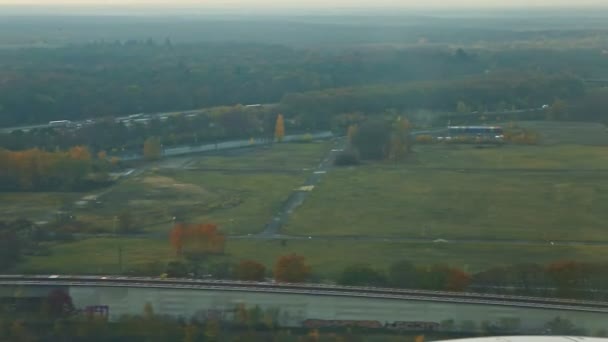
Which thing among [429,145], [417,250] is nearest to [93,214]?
[417,250]

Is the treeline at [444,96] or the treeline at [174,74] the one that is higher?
the treeline at [444,96]

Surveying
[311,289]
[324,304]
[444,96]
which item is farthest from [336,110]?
[324,304]

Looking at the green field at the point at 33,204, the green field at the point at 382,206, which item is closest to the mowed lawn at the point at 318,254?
the green field at the point at 382,206

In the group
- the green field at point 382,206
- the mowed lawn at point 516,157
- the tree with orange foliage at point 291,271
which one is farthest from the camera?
the mowed lawn at point 516,157

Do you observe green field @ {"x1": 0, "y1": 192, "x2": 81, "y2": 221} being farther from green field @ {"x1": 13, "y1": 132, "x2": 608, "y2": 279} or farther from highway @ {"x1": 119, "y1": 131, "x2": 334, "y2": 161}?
highway @ {"x1": 119, "y1": 131, "x2": 334, "y2": 161}

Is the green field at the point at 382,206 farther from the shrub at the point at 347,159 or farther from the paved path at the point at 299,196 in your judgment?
the shrub at the point at 347,159

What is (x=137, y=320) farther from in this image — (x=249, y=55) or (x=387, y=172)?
(x=249, y=55)
